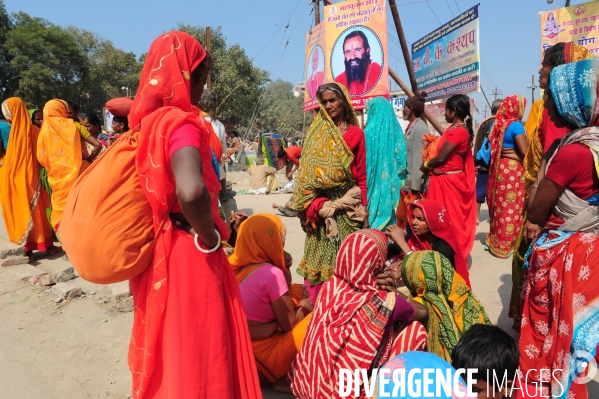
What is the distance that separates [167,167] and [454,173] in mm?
3732

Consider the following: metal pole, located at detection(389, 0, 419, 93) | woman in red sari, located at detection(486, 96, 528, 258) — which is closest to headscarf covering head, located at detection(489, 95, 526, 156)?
woman in red sari, located at detection(486, 96, 528, 258)

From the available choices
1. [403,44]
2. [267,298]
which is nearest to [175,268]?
[267,298]

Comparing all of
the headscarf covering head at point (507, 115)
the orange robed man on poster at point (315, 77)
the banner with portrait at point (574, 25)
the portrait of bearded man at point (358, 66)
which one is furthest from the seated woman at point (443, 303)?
the banner with portrait at point (574, 25)

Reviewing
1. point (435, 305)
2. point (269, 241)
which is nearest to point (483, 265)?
point (435, 305)

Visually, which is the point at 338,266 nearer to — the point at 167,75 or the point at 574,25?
the point at 167,75

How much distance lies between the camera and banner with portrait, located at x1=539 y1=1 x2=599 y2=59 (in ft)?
27.9

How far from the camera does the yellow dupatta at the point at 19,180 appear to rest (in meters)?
5.69

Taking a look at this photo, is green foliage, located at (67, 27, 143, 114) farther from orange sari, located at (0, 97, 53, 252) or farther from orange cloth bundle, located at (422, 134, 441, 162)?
orange cloth bundle, located at (422, 134, 441, 162)

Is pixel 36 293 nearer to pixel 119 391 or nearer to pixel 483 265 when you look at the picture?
pixel 119 391

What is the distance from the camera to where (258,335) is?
2869 mm

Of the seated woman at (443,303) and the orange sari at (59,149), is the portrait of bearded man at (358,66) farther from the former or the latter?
the seated woman at (443,303)

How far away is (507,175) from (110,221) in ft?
14.5

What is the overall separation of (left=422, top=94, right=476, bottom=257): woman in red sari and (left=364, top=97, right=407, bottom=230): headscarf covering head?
641mm

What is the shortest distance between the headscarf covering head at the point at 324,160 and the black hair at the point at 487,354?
1650 mm
